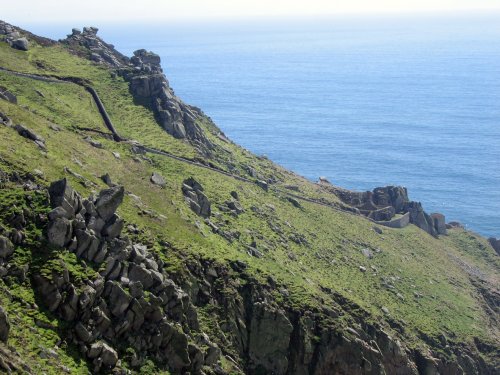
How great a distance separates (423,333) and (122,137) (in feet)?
112

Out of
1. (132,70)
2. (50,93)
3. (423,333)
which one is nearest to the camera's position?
(423,333)

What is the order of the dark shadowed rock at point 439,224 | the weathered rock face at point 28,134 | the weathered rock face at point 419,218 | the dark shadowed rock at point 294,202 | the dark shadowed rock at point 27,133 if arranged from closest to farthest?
the weathered rock face at point 28,134, the dark shadowed rock at point 27,133, the dark shadowed rock at point 294,202, the weathered rock face at point 419,218, the dark shadowed rock at point 439,224

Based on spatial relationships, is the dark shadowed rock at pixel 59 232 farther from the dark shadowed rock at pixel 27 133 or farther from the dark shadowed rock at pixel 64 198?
the dark shadowed rock at pixel 27 133

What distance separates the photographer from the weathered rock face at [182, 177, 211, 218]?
60.0 m

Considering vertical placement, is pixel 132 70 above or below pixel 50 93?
above

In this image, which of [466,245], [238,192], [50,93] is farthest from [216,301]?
[466,245]

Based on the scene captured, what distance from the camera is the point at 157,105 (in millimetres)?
87750

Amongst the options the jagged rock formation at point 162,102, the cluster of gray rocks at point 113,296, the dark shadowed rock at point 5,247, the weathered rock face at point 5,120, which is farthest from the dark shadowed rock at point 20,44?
the dark shadowed rock at point 5,247

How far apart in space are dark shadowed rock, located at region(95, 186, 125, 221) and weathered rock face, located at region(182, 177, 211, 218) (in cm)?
1797

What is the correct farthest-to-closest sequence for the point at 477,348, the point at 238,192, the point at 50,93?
1. the point at 50,93
2. the point at 238,192
3. the point at 477,348

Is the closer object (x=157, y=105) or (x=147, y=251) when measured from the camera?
(x=147, y=251)

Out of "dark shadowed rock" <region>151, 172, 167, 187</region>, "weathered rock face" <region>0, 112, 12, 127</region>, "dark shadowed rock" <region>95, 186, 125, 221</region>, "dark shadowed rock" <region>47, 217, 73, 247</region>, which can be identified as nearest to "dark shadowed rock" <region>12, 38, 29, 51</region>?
"dark shadowed rock" <region>151, 172, 167, 187</region>

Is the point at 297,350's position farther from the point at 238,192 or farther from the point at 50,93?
the point at 50,93

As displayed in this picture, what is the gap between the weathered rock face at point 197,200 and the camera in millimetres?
60031
